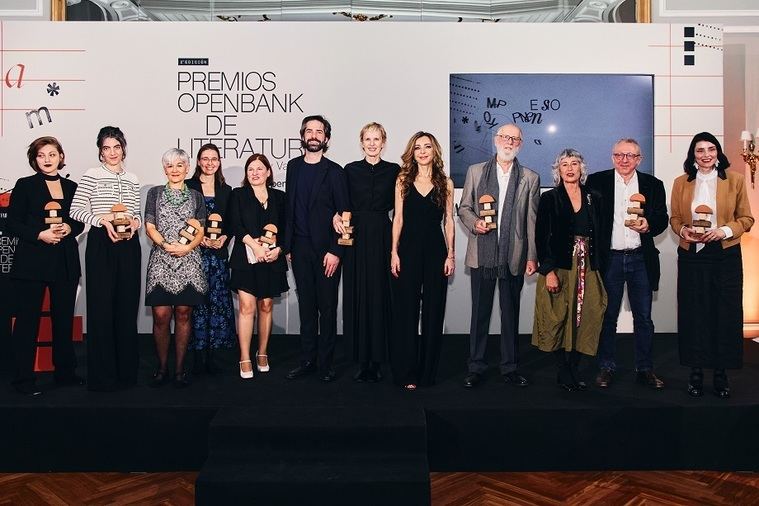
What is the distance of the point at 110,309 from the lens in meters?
3.70

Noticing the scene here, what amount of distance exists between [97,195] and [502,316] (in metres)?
2.50

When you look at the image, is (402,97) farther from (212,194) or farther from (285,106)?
(212,194)

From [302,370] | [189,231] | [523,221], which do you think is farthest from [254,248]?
[523,221]

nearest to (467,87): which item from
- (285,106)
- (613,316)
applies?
(285,106)

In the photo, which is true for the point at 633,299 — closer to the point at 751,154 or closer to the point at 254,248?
the point at 254,248

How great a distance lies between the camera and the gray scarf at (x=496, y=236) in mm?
3711

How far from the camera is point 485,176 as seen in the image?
375 cm

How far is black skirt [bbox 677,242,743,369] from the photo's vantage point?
11.7ft

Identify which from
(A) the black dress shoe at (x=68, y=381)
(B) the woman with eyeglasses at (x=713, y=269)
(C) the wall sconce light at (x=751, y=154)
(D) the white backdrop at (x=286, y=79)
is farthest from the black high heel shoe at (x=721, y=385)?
(A) the black dress shoe at (x=68, y=381)

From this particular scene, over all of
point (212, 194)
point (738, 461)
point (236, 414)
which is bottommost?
point (738, 461)

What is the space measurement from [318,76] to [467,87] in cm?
129

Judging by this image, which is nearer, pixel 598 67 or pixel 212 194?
pixel 212 194

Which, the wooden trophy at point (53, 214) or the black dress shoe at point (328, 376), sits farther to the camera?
the black dress shoe at point (328, 376)

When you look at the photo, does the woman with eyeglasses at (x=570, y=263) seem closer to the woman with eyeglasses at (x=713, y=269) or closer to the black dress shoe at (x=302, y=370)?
the woman with eyeglasses at (x=713, y=269)
